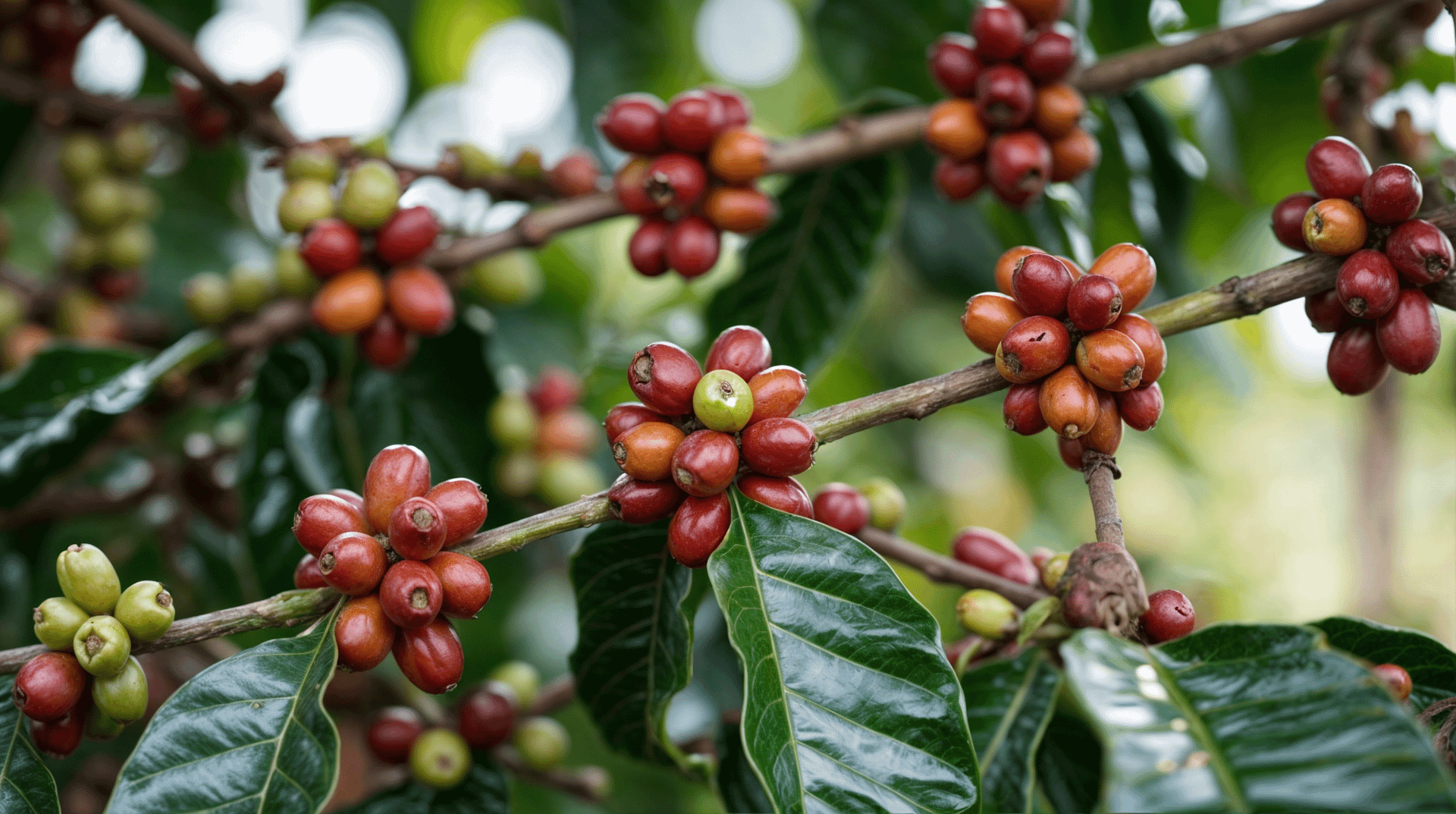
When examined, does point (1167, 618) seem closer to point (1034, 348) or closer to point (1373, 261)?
point (1034, 348)

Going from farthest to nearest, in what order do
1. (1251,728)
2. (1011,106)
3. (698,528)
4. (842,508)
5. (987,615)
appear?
1. (1011,106)
2. (842,508)
3. (987,615)
4. (698,528)
5. (1251,728)

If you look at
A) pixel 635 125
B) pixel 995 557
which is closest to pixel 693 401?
pixel 995 557

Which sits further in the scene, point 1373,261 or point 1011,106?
point 1011,106

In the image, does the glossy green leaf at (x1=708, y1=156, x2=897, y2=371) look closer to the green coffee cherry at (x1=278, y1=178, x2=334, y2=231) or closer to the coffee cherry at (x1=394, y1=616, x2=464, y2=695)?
the green coffee cherry at (x1=278, y1=178, x2=334, y2=231)

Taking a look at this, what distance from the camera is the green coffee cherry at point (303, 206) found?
207 centimetres

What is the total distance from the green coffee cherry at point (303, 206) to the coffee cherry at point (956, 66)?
1324 millimetres

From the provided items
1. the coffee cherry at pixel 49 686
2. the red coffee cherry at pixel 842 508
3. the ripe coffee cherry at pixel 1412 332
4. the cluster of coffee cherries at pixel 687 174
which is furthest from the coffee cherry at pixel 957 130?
the coffee cherry at pixel 49 686

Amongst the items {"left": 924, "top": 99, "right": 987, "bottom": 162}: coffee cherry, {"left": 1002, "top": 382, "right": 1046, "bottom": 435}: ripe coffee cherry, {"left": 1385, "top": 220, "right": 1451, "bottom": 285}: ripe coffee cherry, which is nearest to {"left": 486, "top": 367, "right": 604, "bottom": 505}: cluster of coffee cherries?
{"left": 924, "top": 99, "right": 987, "bottom": 162}: coffee cherry

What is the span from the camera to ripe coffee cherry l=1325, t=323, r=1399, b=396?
1.38 meters

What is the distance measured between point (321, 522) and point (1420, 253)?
149 centimetres

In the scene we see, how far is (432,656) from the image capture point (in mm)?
1277

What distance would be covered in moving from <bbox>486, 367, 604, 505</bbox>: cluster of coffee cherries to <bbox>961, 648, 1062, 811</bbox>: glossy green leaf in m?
1.50

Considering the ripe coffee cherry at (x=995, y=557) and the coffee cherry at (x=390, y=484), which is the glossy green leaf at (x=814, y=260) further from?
the coffee cherry at (x=390, y=484)

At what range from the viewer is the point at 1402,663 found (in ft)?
4.46
